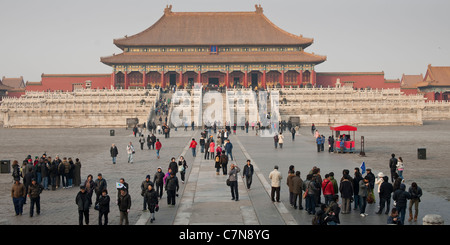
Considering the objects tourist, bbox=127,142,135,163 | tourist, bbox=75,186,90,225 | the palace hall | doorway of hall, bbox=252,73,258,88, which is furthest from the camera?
doorway of hall, bbox=252,73,258,88

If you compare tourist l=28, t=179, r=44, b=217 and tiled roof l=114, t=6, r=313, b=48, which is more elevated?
tiled roof l=114, t=6, r=313, b=48

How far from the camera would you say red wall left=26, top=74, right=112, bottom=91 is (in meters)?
70.2

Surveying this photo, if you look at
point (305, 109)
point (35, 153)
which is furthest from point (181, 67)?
point (35, 153)

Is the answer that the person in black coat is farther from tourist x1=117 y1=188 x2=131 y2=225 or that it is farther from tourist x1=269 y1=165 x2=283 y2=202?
tourist x1=117 y1=188 x2=131 y2=225

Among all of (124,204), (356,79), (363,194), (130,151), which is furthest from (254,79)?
(124,204)

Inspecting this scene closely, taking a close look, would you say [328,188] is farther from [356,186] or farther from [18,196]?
[18,196]

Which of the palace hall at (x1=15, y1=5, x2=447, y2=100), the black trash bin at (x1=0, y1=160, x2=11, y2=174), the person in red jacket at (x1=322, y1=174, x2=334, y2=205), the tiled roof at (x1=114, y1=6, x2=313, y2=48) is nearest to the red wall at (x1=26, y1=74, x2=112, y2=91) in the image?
the palace hall at (x1=15, y1=5, x2=447, y2=100)

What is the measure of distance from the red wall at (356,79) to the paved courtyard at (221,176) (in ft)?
117

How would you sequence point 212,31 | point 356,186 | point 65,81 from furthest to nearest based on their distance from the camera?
point 212,31, point 65,81, point 356,186

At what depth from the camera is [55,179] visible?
54.0 ft

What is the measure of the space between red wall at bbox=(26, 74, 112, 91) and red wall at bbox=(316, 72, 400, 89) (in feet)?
102

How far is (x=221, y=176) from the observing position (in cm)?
1847

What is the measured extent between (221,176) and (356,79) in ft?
184
